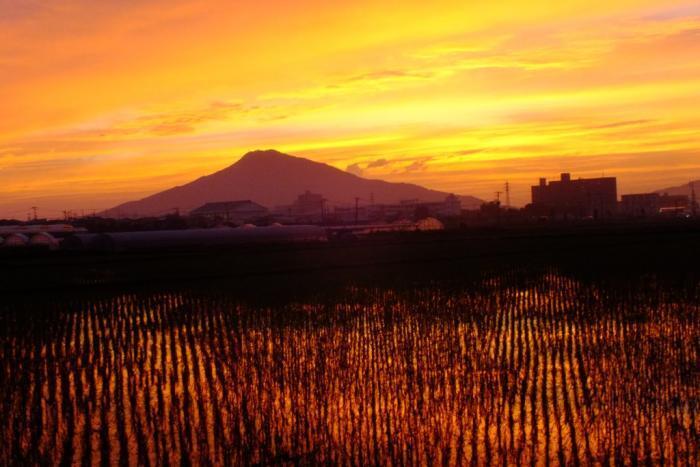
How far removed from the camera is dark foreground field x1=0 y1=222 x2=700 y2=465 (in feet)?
18.7

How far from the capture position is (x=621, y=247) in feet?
91.6

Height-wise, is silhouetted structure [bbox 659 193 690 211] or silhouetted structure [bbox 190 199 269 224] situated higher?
silhouetted structure [bbox 190 199 269 224]

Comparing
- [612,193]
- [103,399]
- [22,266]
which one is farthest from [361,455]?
[612,193]

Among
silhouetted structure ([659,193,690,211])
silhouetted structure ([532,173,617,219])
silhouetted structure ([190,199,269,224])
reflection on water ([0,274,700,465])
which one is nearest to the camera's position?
reflection on water ([0,274,700,465])

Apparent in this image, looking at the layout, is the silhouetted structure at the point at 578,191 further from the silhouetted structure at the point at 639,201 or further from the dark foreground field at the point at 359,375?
the dark foreground field at the point at 359,375

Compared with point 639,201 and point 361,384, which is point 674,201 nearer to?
point 639,201

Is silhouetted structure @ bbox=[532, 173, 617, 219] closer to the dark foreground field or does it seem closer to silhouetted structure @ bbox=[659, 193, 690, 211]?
silhouetted structure @ bbox=[659, 193, 690, 211]

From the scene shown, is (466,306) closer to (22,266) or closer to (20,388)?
(20,388)

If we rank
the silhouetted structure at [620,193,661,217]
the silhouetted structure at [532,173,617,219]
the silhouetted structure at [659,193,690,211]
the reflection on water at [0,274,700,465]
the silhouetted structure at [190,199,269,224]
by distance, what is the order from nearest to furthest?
the reflection on water at [0,274,700,465] < the silhouetted structure at [190,199,269,224] < the silhouetted structure at [532,173,617,219] < the silhouetted structure at [659,193,690,211] < the silhouetted structure at [620,193,661,217]

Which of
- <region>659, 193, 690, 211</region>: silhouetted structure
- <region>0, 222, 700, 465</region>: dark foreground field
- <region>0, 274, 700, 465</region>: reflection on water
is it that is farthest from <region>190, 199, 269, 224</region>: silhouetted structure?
<region>0, 274, 700, 465</region>: reflection on water

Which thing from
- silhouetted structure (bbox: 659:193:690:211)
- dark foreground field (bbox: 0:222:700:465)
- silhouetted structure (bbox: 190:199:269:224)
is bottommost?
silhouetted structure (bbox: 659:193:690:211)

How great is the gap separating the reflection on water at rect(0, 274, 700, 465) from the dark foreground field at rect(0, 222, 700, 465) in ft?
0.09

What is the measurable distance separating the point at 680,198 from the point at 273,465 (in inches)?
6260

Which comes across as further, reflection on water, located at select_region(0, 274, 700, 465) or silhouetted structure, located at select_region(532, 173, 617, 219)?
silhouetted structure, located at select_region(532, 173, 617, 219)
